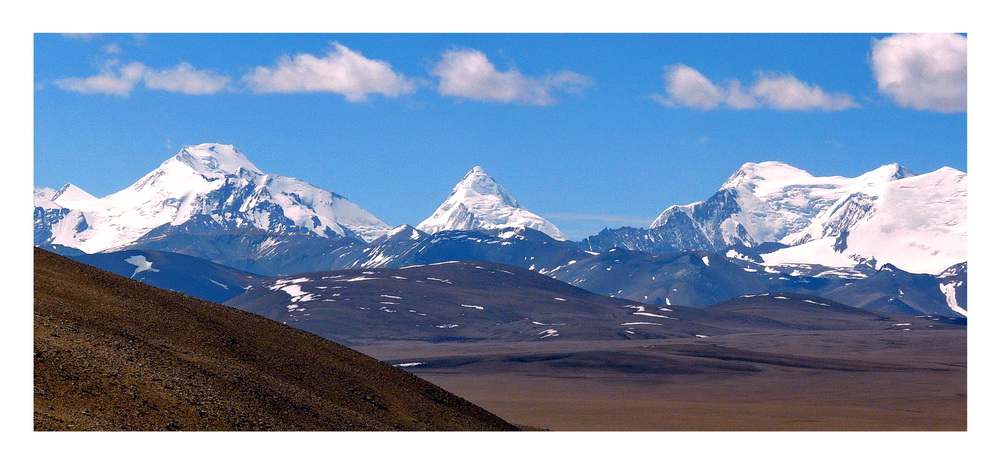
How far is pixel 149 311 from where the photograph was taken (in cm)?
7581

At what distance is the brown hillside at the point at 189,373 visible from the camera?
58.6 metres

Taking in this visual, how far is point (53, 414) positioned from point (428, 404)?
103ft

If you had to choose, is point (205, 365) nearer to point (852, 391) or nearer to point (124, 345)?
point (124, 345)

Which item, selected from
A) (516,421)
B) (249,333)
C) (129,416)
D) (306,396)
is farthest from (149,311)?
(516,421)

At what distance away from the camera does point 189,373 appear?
6606 centimetres

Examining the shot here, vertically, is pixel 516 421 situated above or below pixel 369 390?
below

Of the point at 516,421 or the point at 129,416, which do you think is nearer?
the point at 129,416

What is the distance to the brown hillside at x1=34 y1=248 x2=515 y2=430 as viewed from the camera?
58562 millimetres

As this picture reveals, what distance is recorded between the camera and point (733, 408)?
163125 millimetres

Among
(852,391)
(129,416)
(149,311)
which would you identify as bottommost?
(852,391)

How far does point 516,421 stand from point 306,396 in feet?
223
